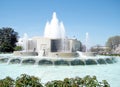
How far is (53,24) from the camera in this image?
38.0 m

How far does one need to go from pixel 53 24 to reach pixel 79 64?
17.6m

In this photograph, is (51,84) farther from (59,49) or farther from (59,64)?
(59,49)

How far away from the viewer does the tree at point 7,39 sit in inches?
2087

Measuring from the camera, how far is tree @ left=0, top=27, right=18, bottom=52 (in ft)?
174

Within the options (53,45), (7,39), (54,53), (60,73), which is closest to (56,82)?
(60,73)

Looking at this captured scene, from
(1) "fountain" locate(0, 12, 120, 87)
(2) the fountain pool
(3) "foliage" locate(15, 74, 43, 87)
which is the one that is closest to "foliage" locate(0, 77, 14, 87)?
(3) "foliage" locate(15, 74, 43, 87)

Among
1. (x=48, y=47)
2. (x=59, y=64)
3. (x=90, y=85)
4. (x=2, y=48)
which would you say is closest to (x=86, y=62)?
(x=59, y=64)

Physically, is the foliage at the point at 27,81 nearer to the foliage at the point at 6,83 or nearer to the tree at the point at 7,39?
the foliage at the point at 6,83

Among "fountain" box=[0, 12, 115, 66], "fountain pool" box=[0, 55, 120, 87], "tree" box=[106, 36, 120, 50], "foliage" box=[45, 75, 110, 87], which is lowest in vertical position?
"fountain pool" box=[0, 55, 120, 87]

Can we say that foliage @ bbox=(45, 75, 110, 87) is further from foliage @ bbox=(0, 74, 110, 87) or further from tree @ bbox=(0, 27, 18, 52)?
tree @ bbox=(0, 27, 18, 52)

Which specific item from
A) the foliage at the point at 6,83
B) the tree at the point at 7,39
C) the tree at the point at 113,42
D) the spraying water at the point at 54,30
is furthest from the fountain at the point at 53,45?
the tree at the point at 113,42

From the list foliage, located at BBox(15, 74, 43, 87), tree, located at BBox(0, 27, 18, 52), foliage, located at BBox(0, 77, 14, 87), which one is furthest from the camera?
tree, located at BBox(0, 27, 18, 52)

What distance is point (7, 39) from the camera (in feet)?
179

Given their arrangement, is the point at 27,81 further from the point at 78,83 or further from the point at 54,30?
the point at 54,30
